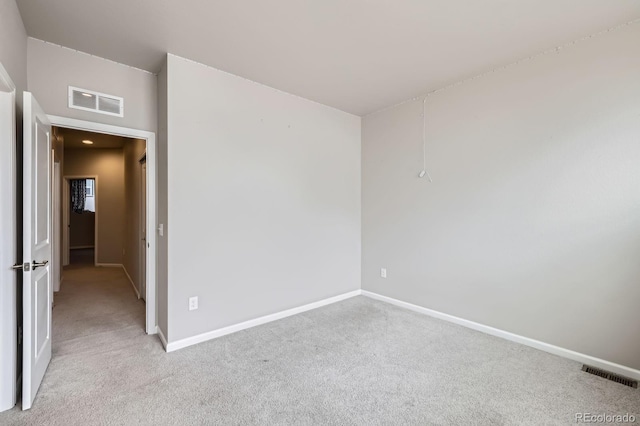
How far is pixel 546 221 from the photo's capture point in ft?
8.55

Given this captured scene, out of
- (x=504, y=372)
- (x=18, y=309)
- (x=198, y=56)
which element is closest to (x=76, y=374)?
(x=18, y=309)

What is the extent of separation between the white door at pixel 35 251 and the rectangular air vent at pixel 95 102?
1.06ft

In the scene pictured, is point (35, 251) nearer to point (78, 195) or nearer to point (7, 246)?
point (7, 246)

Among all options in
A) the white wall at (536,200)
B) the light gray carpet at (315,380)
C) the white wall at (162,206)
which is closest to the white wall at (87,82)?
the white wall at (162,206)

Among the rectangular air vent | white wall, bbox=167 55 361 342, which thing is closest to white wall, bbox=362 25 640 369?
white wall, bbox=167 55 361 342

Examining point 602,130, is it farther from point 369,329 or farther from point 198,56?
point 198,56

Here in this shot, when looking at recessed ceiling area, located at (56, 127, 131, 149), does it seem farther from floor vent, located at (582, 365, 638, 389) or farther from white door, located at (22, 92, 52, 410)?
floor vent, located at (582, 365, 638, 389)

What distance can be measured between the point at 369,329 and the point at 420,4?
2864 mm

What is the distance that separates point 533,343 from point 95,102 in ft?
14.8

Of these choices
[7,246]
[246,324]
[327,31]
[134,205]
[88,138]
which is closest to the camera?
[7,246]

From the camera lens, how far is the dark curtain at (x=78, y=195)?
30.6 feet

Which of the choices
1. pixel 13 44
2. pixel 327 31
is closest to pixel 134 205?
pixel 13 44

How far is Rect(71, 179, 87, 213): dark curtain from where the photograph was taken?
931 centimetres

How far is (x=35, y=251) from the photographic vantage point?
6.47 feet
